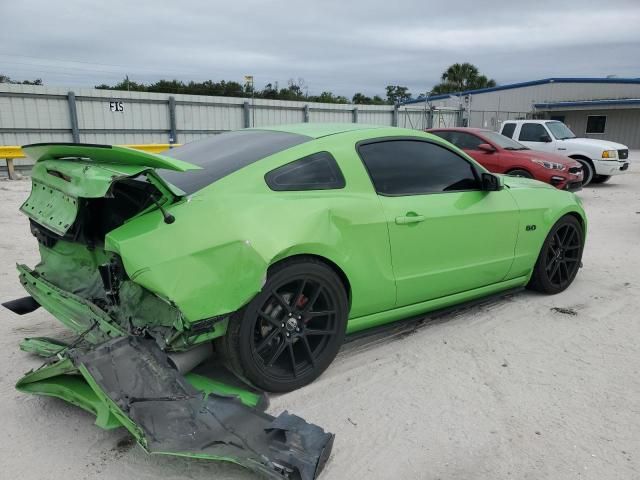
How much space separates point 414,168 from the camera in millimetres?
3701

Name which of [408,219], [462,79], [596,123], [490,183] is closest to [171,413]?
[408,219]

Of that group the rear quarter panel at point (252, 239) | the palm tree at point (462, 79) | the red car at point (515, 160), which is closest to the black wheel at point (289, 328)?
the rear quarter panel at point (252, 239)

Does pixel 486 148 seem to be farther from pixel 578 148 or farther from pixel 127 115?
pixel 127 115

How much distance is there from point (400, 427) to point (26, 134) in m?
14.8

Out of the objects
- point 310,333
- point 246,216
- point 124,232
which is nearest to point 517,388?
point 310,333

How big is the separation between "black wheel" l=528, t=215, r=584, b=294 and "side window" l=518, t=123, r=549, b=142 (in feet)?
30.2

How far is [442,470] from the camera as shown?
247 centimetres

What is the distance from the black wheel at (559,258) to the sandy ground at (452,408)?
294 millimetres

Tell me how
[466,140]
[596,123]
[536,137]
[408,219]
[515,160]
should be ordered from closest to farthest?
[408,219] → [515,160] → [466,140] → [536,137] → [596,123]

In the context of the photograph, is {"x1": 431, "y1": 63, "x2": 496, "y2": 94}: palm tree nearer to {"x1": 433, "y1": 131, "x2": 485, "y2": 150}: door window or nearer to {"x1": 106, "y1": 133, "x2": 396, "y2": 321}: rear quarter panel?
{"x1": 433, "y1": 131, "x2": 485, "y2": 150}: door window

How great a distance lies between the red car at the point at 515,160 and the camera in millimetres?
10258

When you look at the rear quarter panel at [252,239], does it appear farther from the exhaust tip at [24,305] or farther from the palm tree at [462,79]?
the palm tree at [462,79]

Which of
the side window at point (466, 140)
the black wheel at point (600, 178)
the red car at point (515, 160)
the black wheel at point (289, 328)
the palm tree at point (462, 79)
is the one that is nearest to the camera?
the black wheel at point (289, 328)

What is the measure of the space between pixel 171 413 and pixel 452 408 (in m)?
1.58
